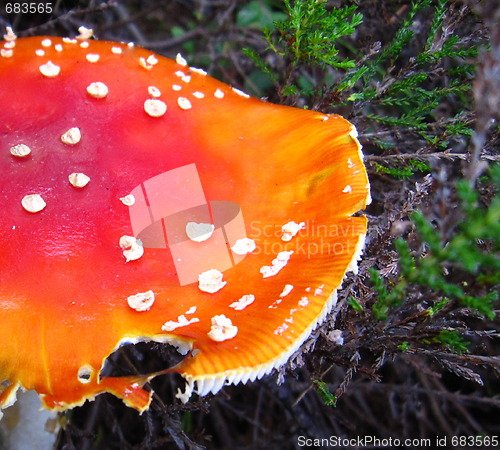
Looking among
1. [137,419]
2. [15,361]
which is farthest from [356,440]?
[15,361]

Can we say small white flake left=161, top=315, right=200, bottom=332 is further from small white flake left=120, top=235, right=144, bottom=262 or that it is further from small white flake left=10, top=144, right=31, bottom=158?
small white flake left=10, top=144, right=31, bottom=158

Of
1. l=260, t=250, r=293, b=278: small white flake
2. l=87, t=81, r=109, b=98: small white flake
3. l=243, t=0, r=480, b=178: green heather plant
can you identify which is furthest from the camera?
l=243, t=0, r=480, b=178: green heather plant

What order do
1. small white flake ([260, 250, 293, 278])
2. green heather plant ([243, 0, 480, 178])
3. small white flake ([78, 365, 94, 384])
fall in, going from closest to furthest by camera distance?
1. small white flake ([78, 365, 94, 384])
2. small white flake ([260, 250, 293, 278])
3. green heather plant ([243, 0, 480, 178])

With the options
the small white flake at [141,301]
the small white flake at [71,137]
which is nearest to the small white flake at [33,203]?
the small white flake at [71,137]

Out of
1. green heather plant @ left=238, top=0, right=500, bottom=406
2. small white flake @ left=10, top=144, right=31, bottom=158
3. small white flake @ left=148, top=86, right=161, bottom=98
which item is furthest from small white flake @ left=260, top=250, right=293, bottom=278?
small white flake @ left=10, top=144, right=31, bottom=158

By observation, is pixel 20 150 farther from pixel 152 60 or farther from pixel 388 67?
pixel 388 67

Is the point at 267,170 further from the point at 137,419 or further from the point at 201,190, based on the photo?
the point at 137,419
